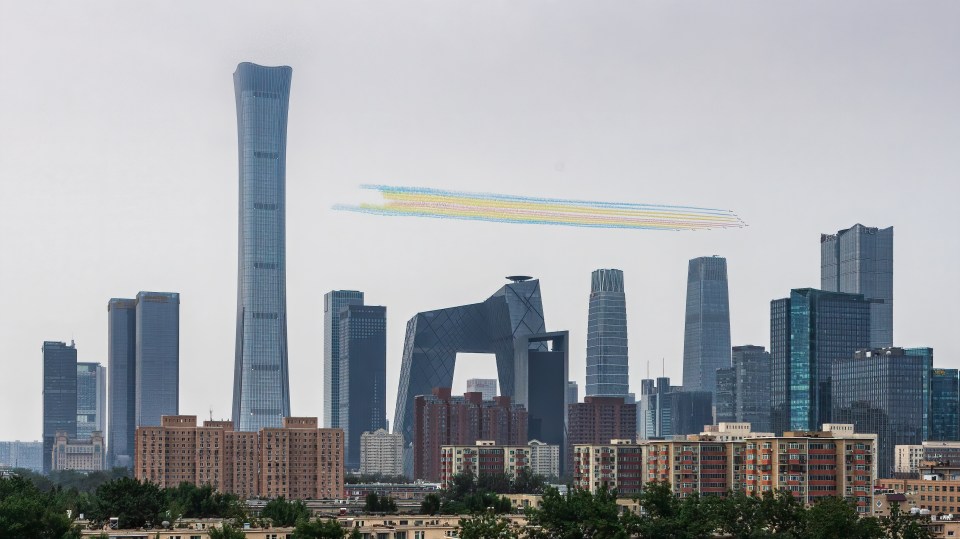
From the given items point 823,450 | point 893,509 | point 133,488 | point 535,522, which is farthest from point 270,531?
point 823,450

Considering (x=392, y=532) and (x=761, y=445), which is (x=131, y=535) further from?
(x=761, y=445)

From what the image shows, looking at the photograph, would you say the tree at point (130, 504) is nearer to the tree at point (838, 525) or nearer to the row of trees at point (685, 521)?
the row of trees at point (685, 521)

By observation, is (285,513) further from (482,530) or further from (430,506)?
(482,530)

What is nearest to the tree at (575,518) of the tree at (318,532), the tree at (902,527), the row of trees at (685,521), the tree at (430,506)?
the row of trees at (685,521)

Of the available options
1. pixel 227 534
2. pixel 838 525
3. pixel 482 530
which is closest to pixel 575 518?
pixel 482 530

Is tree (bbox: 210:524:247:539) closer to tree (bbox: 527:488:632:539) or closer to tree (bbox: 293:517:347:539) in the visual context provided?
tree (bbox: 293:517:347:539)

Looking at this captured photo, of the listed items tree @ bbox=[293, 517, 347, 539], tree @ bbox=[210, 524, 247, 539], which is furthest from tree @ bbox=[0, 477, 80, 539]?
tree @ bbox=[293, 517, 347, 539]
